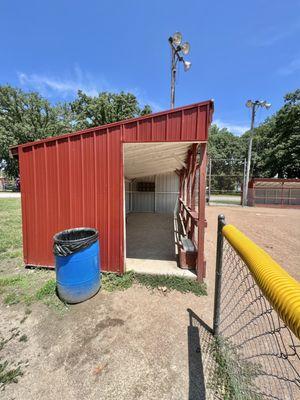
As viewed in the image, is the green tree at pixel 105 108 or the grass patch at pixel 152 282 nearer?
the grass patch at pixel 152 282

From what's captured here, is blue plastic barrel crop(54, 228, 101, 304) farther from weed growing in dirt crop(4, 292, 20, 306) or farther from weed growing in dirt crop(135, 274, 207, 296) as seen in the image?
weed growing in dirt crop(135, 274, 207, 296)

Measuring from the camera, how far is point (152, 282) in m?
3.64

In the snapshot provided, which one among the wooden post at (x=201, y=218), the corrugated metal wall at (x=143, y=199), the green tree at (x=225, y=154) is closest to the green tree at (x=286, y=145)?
the green tree at (x=225, y=154)

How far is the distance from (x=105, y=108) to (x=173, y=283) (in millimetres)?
21837

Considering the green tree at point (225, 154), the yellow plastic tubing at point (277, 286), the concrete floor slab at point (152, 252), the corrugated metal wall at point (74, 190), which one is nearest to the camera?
the yellow plastic tubing at point (277, 286)

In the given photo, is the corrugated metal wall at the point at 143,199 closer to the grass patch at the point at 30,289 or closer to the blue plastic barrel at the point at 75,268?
the grass patch at the point at 30,289

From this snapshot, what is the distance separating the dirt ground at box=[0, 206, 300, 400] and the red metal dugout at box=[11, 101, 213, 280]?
91cm

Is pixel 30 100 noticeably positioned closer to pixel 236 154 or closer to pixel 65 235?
pixel 65 235

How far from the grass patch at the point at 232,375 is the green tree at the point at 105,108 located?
22465 millimetres

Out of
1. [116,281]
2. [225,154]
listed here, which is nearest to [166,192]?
[116,281]

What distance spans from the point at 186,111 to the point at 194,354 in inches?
133

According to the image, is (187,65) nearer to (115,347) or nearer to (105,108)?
(115,347)

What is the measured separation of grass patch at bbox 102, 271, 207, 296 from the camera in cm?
346

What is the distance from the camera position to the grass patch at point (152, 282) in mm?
3457
